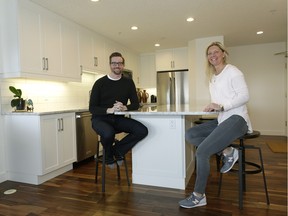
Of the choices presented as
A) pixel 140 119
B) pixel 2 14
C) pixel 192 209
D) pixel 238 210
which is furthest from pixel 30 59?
pixel 238 210

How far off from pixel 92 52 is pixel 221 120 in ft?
9.58

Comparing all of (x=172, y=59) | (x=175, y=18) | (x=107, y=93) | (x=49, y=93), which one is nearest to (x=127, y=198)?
(x=107, y=93)

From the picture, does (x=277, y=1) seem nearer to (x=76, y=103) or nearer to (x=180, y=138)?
Result: (x=180, y=138)

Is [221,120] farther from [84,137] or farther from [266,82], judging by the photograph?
[266,82]

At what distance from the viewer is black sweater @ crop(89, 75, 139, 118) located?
2404mm

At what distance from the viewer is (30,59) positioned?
282 centimetres

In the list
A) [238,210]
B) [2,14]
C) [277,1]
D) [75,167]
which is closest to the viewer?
[238,210]

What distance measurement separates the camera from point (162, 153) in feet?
7.79

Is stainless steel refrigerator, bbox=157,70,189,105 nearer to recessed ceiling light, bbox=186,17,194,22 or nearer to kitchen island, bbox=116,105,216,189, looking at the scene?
recessed ceiling light, bbox=186,17,194,22

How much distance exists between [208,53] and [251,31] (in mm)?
2985

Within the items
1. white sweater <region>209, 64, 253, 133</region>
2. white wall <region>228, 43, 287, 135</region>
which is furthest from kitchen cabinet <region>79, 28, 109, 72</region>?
white wall <region>228, 43, 287, 135</region>

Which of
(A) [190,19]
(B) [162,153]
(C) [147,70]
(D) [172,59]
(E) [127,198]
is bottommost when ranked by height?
(E) [127,198]

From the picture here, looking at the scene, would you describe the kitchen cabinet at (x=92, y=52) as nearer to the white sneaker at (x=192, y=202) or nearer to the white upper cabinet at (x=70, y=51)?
the white upper cabinet at (x=70, y=51)

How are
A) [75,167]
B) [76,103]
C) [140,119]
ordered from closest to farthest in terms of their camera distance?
[140,119], [75,167], [76,103]
